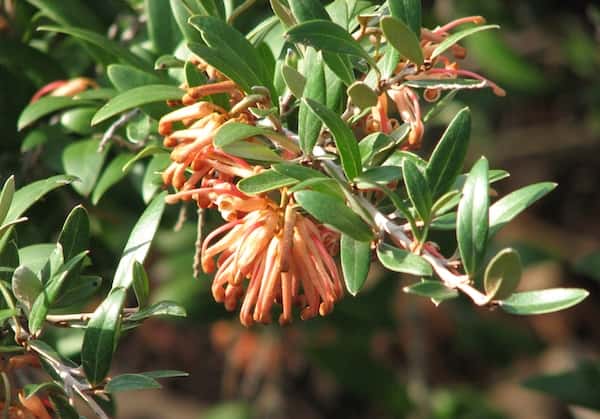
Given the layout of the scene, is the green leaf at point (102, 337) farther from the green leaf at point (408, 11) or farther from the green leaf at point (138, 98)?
the green leaf at point (408, 11)

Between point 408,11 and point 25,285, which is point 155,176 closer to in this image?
Answer: point 25,285

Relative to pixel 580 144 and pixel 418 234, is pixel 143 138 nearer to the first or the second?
pixel 418 234

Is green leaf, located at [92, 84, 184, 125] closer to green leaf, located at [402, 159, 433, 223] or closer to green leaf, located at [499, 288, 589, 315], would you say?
green leaf, located at [402, 159, 433, 223]

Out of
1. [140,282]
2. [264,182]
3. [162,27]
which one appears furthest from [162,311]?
[162,27]

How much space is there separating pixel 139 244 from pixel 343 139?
279 millimetres

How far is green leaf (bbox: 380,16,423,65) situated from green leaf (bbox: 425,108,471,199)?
0.24 feet

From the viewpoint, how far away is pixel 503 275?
0.87 metres

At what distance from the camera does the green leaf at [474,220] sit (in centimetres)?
91

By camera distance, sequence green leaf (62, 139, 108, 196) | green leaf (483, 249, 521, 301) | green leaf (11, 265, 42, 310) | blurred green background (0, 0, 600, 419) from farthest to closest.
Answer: blurred green background (0, 0, 600, 419) < green leaf (62, 139, 108, 196) < green leaf (11, 265, 42, 310) < green leaf (483, 249, 521, 301)

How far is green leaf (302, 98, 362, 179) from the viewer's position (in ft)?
3.09

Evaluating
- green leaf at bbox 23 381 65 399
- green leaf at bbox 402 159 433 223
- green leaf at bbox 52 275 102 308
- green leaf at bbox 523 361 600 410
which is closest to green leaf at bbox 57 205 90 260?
green leaf at bbox 52 275 102 308

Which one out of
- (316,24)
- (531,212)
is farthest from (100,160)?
(531,212)

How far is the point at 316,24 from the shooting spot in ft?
3.12

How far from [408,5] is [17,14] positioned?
0.72 metres
